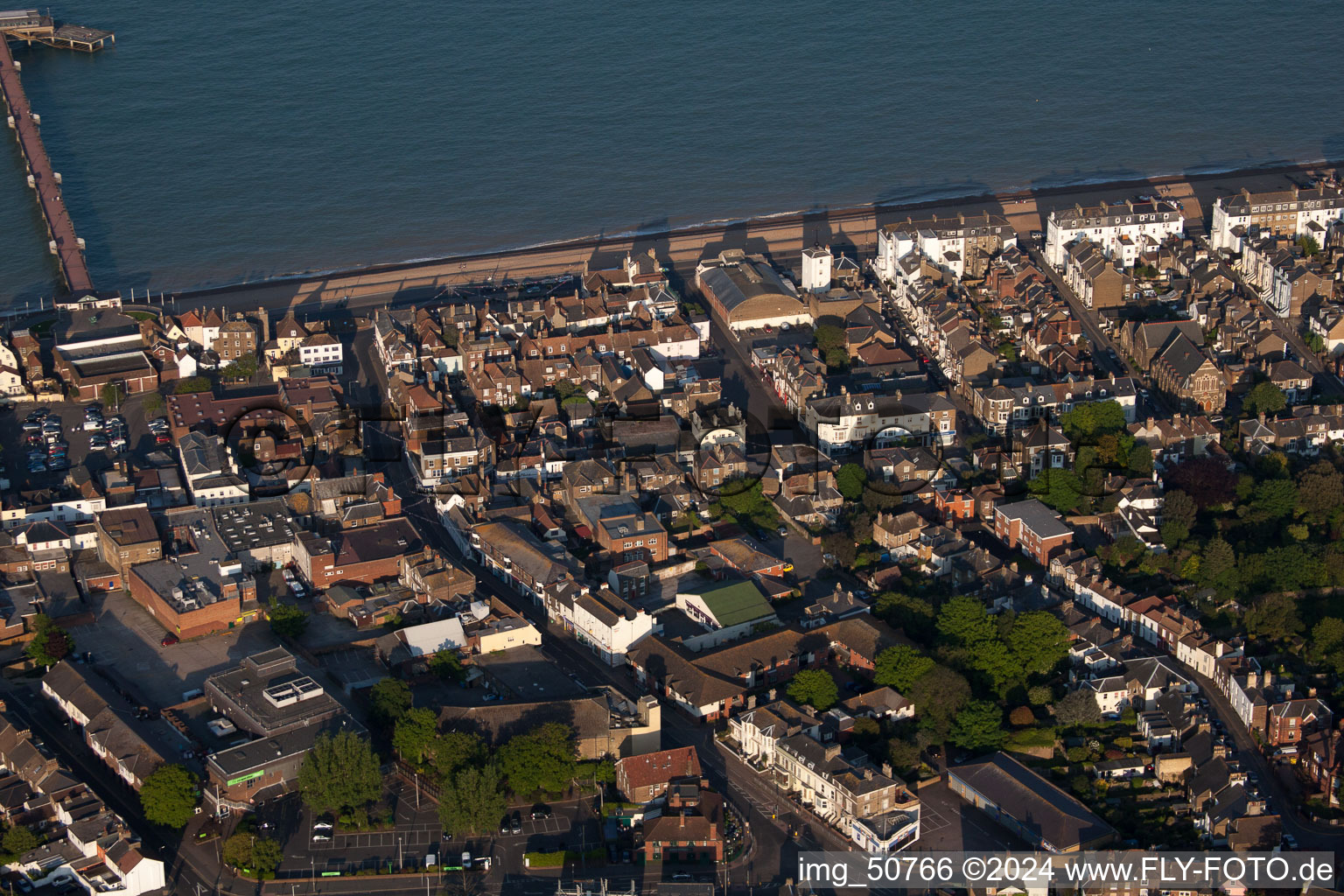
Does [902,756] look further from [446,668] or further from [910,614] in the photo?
[446,668]

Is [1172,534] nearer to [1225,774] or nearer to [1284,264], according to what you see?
[1225,774]

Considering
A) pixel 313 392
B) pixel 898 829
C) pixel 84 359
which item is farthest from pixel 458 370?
pixel 898 829

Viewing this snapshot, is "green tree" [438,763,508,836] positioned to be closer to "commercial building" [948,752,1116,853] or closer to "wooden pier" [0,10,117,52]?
"commercial building" [948,752,1116,853]

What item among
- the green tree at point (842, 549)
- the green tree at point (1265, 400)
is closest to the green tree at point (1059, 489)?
the green tree at point (842, 549)

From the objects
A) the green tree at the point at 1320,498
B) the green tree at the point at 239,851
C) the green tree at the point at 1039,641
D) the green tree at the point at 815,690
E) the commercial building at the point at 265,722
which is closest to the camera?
the green tree at the point at 239,851

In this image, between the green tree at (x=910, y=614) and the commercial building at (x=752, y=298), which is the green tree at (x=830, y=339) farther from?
the green tree at (x=910, y=614)

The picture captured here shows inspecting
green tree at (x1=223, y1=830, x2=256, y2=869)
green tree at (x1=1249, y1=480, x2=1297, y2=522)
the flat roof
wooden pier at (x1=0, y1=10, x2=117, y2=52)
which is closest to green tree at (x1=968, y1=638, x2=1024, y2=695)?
green tree at (x1=1249, y1=480, x2=1297, y2=522)
